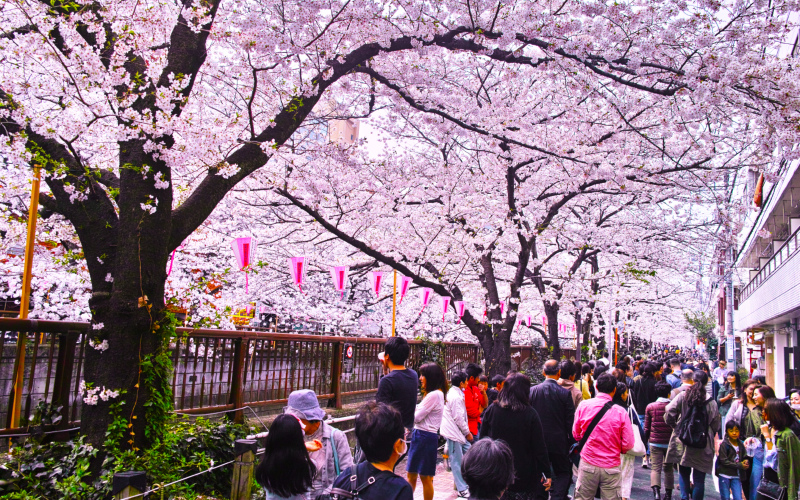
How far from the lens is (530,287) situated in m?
23.4

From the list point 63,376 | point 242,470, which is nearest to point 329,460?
point 242,470

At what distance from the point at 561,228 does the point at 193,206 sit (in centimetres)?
1145

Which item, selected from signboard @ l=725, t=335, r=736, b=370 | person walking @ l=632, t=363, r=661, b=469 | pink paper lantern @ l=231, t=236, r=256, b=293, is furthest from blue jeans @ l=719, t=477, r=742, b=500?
signboard @ l=725, t=335, r=736, b=370

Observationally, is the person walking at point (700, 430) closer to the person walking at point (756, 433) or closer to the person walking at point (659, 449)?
the person walking at point (756, 433)

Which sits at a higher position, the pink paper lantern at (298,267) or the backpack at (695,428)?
the pink paper lantern at (298,267)

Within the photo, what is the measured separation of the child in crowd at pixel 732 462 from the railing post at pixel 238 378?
5799 mm

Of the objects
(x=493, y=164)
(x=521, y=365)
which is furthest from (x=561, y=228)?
(x=521, y=365)

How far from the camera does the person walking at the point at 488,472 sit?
2.97m

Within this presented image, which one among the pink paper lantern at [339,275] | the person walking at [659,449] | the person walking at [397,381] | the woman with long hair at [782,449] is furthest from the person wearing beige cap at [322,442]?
the pink paper lantern at [339,275]

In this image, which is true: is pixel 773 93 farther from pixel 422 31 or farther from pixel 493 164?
pixel 493 164

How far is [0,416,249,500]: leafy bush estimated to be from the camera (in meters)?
4.60

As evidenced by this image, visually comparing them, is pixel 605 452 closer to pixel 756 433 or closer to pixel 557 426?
pixel 557 426

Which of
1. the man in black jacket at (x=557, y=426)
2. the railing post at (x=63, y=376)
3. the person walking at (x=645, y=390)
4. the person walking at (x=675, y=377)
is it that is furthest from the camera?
the person walking at (x=675, y=377)

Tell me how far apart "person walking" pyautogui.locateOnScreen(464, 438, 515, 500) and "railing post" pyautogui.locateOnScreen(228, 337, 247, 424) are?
4.80 metres
